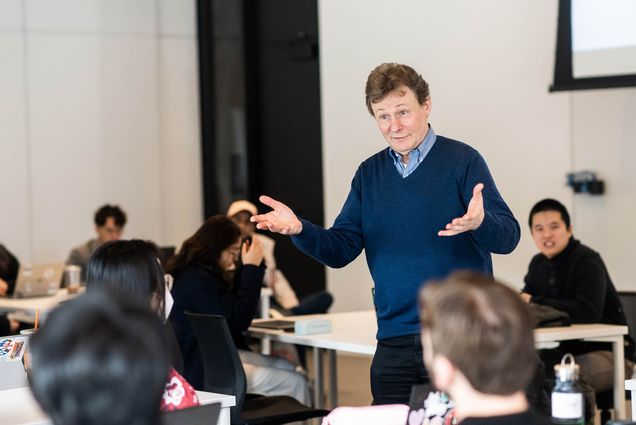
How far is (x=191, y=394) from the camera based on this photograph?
8.93 feet

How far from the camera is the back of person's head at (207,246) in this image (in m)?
4.79

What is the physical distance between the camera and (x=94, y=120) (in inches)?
371

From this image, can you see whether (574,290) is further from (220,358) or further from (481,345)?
(481,345)

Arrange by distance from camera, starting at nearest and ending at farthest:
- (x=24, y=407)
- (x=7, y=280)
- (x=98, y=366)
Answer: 1. (x=98, y=366)
2. (x=24, y=407)
3. (x=7, y=280)

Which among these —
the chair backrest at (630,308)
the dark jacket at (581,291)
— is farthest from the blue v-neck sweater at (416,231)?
the chair backrest at (630,308)

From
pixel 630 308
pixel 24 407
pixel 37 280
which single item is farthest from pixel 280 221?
pixel 37 280

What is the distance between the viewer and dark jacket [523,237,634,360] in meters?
4.96

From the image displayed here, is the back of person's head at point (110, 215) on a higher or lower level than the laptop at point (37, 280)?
higher

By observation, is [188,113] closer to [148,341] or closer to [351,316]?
[351,316]

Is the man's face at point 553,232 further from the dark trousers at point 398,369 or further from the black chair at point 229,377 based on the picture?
the dark trousers at point 398,369

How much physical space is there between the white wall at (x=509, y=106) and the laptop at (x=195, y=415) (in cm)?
469

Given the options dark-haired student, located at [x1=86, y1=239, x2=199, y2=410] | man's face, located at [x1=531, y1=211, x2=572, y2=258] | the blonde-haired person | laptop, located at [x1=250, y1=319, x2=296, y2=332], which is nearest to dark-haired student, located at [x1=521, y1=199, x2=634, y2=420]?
man's face, located at [x1=531, y1=211, x2=572, y2=258]

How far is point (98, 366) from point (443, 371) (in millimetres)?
644

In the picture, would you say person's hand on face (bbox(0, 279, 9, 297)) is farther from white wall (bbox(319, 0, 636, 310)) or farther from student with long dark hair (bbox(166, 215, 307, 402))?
white wall (bbox(319, 0, 636, 310))
